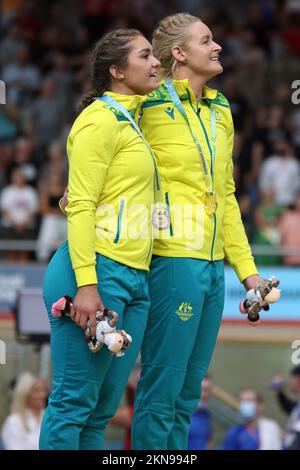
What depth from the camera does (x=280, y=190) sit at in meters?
12.7

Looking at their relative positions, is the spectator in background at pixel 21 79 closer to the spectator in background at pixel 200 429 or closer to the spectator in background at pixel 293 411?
the spectator in background at pixel 293 411

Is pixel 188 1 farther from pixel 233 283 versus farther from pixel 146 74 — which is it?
pixel 146 74

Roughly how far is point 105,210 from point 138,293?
34 cm

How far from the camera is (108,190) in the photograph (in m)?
4.40

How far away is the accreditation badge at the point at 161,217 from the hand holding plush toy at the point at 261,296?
453 millimetres

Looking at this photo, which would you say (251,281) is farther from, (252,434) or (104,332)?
(252,434)

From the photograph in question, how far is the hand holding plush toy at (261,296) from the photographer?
468 cm

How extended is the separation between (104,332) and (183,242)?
2.02ft

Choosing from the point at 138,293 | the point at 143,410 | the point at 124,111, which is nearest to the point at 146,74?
the point at 124,111

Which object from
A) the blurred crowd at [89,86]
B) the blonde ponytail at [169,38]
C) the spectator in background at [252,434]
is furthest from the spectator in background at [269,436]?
the blonde ponytail at [169,38]

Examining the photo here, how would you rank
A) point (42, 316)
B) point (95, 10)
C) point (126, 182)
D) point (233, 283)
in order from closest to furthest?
point (126, 182), point (42, 316), point (233, 283), point (95, 10)

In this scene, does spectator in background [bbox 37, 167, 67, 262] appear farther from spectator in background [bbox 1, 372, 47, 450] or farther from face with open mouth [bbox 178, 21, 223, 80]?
face with open mouth [bbox 178, 21, 223, 80]

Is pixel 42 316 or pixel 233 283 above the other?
pixel 42 316

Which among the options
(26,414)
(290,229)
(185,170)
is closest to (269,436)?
(26,414)
